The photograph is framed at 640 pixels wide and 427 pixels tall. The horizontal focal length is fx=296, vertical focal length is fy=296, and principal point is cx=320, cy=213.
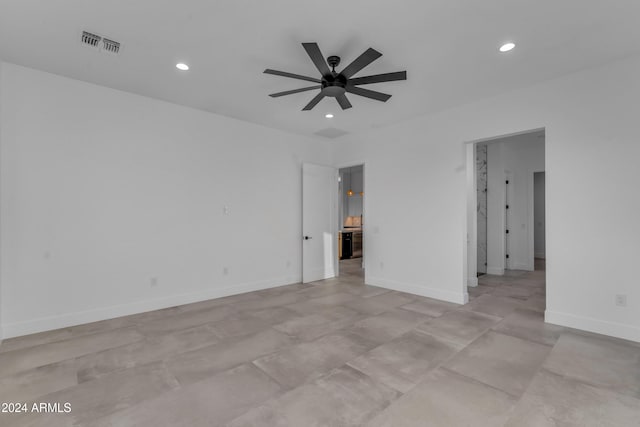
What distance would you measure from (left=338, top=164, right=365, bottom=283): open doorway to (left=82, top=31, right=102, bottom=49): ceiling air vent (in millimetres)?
7361

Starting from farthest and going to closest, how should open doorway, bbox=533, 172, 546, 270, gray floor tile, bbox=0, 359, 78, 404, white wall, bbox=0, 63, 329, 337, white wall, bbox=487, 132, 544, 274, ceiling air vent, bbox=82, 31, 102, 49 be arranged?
open doorway, bbox=533, 172, 546, 270
white wall, bbox=487, 132, 544, 274
white wall, bbox=0, 63, 329, 337
ceiling air vent, bbox=82, 31, 102, 49
gray floor tile, bbox=0, 359, 78, 404

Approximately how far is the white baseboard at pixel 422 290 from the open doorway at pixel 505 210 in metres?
1.64

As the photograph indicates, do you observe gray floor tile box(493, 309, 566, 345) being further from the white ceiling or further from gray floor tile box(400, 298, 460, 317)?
the white ceiling

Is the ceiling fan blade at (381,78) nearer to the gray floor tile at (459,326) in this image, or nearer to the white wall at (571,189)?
the white wall at (571,189)

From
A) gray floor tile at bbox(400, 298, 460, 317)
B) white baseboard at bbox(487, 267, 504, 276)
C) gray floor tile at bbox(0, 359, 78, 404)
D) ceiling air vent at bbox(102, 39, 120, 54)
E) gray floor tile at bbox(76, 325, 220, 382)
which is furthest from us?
white baseboard at bbox(487, 267, 504, 276)

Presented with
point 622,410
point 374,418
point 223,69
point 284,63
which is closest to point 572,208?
point 622,410

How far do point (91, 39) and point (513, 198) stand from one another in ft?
29.3

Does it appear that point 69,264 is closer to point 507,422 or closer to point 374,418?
point 374,418

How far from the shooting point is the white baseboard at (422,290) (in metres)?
4.71

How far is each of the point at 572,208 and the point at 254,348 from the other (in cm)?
414

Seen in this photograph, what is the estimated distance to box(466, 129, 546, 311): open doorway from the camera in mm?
6699

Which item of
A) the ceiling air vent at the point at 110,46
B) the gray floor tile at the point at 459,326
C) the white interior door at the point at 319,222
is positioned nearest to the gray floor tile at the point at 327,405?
the gray floor tile at the point at 459,326

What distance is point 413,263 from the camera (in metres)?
5.31

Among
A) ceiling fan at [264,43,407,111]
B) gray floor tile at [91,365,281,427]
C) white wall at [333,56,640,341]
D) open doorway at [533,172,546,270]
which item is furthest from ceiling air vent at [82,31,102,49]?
open doorway at [533,172,546,270]
